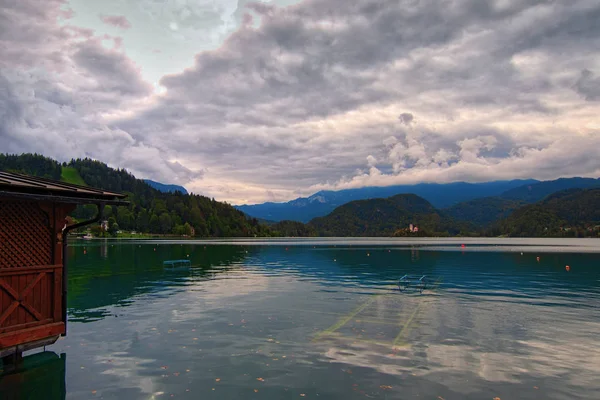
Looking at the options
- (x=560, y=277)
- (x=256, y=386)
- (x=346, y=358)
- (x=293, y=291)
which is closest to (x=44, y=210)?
(x=256, y=386)

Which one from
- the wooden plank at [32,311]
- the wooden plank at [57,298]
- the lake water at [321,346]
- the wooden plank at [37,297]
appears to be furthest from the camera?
the wooden plank at [57,298]

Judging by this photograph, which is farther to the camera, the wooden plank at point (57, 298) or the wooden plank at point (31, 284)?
the wooden plank at point (57, 298)

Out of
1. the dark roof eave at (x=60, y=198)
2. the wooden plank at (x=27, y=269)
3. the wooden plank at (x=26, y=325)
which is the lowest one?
the wooden plank at (x=26, y=325)

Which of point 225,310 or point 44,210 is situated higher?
point 44,210

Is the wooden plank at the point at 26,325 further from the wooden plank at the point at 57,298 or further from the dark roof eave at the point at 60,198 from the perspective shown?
the dark roof eave at the point at 60,198

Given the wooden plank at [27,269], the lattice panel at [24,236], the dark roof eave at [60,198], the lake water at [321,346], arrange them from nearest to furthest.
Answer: the lake water at [321,346], the dark roof eave at [60,198], the wooden plank at [27,269], the lattice panel at [24,236]

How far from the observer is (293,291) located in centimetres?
4644

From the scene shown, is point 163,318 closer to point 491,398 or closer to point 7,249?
point 7,249

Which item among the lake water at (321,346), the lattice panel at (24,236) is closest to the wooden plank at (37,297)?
the lattice panel at (24,236)

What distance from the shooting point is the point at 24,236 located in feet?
64.3

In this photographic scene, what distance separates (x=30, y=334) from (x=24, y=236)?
4.52 meters

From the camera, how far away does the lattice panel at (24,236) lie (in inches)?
742

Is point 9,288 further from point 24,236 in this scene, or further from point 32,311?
point 24,236

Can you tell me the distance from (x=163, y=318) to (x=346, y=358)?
15816 millimetres
